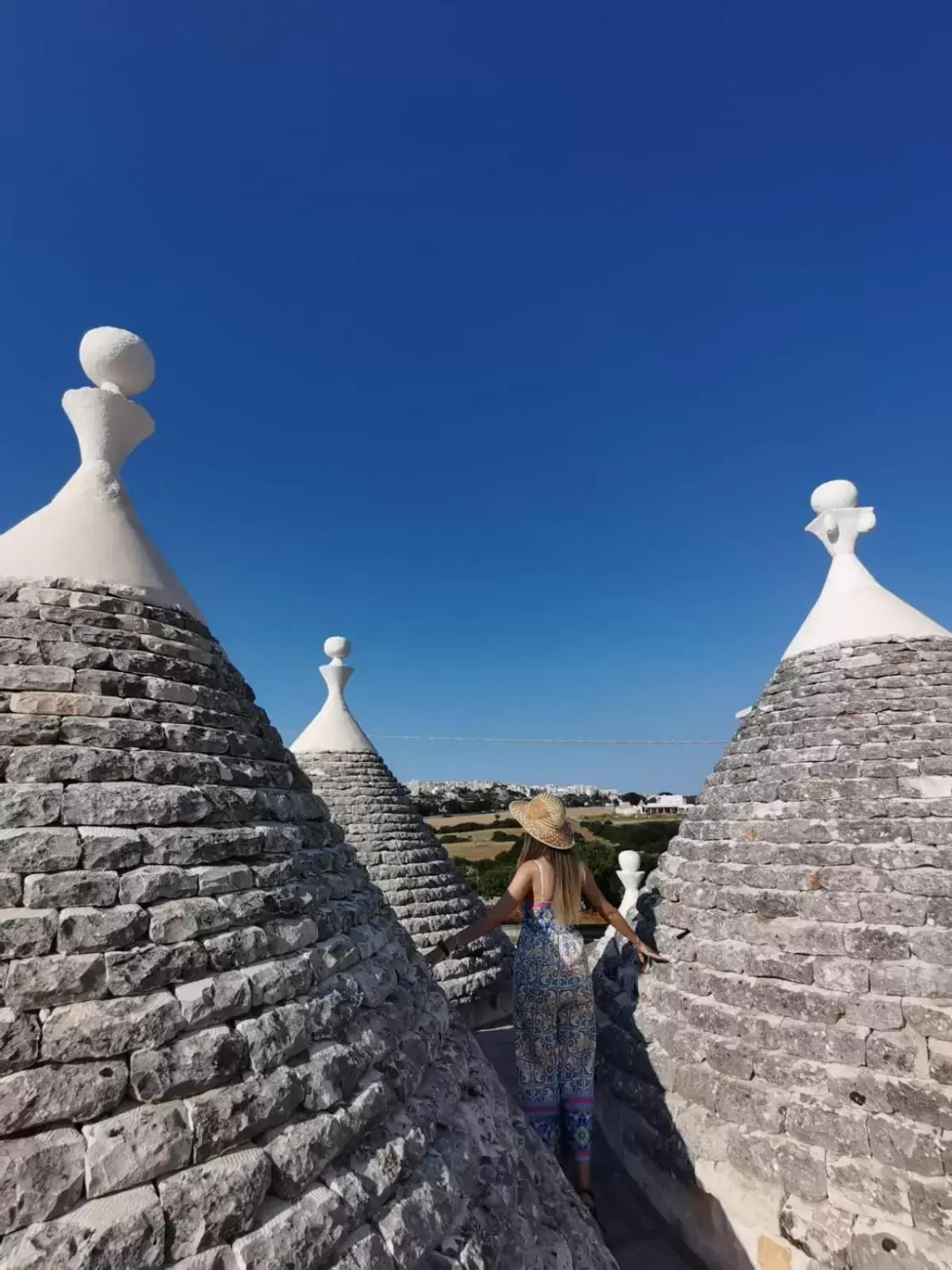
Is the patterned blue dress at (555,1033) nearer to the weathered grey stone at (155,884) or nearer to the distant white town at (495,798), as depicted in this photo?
the weathered grey stone at (155,884)

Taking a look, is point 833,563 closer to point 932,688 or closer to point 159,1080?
point 932,688

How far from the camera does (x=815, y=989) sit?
192 inches

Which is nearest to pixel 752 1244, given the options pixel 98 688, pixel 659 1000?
pixel 659 1000

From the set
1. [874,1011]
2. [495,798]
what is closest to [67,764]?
[874,1011]

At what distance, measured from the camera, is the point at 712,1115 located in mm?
5027

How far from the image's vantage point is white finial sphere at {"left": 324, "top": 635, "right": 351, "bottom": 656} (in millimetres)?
11219

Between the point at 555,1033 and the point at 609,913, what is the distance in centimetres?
92

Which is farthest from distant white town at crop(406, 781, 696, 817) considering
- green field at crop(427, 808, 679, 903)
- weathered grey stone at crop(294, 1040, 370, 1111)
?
weathered grey stone at crop(294, 1040, 370, 1111)

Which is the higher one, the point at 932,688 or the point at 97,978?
the point at 932,688

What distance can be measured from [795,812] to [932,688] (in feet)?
5.10

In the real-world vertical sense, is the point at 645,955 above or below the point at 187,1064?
below

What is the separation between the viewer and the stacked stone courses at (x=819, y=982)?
438 centimetres

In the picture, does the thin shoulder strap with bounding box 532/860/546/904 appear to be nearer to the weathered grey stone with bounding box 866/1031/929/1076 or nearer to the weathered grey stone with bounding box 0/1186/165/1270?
the weathered grey stone with bounding box 866/1031/929/1076

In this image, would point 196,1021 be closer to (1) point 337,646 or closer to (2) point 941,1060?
(2) point 941,1060
